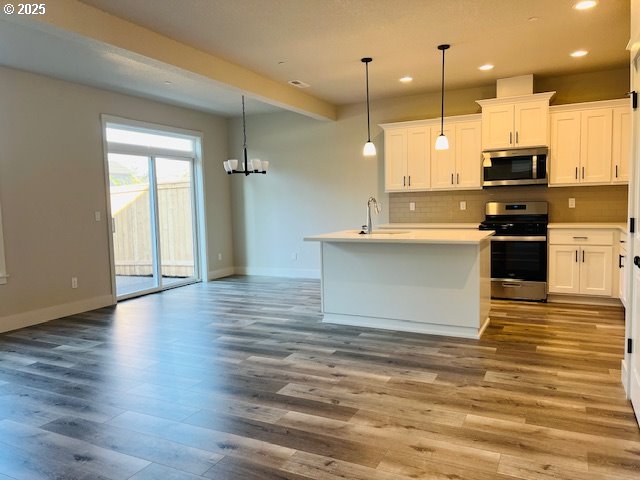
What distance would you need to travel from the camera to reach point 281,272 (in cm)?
797

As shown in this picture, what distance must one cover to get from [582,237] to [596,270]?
40 cm

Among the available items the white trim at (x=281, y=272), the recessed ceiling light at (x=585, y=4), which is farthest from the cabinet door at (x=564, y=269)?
the white trim at (x=281, y=272)

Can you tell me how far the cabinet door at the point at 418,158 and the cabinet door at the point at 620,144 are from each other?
216 cm

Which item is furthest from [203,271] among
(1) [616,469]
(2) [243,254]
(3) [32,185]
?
(1) [616,469]

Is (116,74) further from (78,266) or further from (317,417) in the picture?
(317,417)

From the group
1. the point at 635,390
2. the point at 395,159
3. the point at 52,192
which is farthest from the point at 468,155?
the point at 52,192

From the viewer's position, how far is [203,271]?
306 inches

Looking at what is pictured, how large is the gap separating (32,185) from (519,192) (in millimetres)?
5948

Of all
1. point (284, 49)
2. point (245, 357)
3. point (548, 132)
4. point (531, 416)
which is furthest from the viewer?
point (548, 132)

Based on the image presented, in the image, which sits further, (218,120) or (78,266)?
(218,120)

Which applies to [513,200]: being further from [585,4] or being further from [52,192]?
[52,192]

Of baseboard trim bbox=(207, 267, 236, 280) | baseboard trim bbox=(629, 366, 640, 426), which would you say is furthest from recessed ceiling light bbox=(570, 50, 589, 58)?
baseboard trim bbox=(207, 267, 236, 280)

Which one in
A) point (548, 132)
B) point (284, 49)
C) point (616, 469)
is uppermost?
point (284, 49)

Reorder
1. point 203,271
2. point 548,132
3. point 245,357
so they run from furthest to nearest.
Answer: point 203,271
point 548,132
point 245,357
